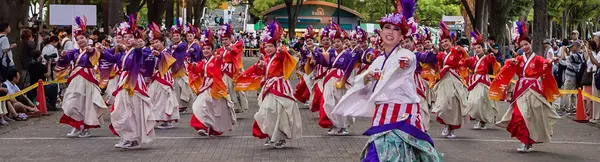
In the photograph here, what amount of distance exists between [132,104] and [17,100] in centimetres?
670

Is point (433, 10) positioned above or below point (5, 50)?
above

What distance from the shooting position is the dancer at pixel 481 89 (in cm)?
1717

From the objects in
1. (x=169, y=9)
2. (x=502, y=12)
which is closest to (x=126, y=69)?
(x=502, y=12)

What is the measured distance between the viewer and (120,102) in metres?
13.9

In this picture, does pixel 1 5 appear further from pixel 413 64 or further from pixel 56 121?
pixel 413 64

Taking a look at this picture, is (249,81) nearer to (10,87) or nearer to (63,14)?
(10,87)

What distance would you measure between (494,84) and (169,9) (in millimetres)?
34583

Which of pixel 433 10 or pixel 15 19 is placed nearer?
pixel 15 19

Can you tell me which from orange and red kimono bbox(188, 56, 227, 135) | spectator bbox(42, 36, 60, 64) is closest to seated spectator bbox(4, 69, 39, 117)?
spectator bbox(42, 36, 60, 64)

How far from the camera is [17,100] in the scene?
19.8 m

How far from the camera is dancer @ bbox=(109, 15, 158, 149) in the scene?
13789 millimetres

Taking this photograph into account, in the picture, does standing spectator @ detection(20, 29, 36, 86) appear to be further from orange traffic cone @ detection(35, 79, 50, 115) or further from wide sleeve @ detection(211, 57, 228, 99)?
wide sleeve @ detection(211, 57, 228, 99)

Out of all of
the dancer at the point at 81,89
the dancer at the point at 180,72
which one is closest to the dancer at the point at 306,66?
the dancer at the point at 180,72

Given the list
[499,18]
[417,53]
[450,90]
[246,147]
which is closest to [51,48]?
[246,147]
